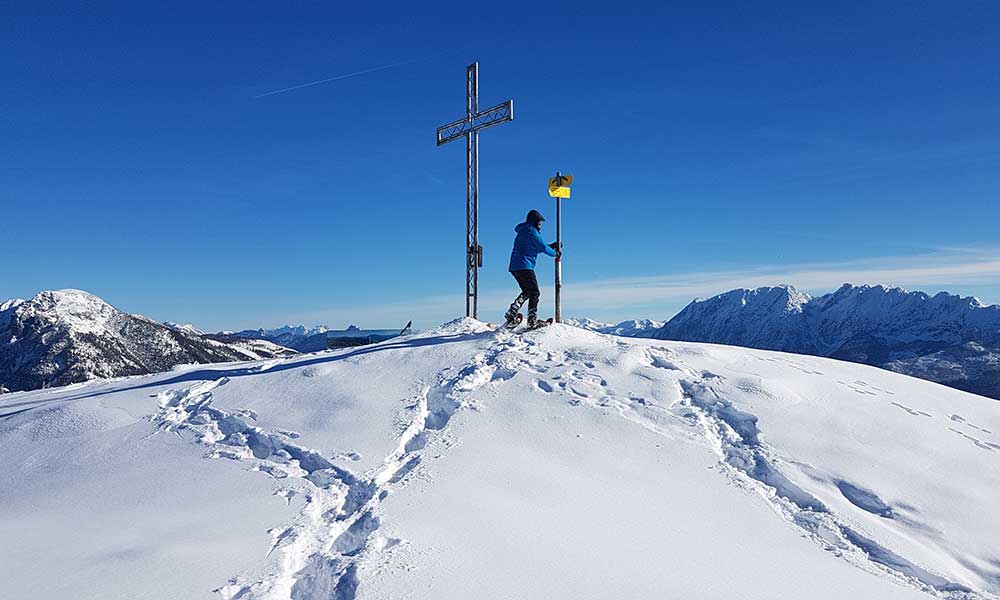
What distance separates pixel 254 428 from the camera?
30.1 ft

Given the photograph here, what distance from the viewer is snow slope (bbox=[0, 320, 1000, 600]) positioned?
17.8 feet

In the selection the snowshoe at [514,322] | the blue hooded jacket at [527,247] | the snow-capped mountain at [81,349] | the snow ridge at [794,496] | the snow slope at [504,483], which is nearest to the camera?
the snow slope at [504,483]

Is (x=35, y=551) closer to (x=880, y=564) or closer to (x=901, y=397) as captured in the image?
(x=880, y=564)

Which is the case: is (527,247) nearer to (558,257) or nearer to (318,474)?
(558,257)

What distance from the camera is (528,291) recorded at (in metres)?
14.2

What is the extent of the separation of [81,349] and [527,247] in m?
210

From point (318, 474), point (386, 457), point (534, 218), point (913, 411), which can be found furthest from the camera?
point (534, 218)

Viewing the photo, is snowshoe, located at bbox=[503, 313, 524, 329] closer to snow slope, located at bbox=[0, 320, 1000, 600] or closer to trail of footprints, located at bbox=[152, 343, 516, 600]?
snow slope, located at bbox=[0, 320, 1000, 600]

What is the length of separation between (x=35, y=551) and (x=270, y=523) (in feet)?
7.63

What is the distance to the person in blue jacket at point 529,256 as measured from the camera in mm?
14008

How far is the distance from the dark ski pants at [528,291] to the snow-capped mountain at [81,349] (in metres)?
164

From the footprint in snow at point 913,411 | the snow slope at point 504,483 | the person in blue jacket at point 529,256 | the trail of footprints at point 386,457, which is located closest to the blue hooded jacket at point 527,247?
the person in blue jacket at point 529,256

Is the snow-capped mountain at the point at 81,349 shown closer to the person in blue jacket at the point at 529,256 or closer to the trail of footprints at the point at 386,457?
the person in blue jacket at the point at 529,256

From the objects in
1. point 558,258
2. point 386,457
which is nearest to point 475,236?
point 558,258
